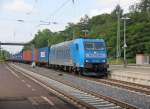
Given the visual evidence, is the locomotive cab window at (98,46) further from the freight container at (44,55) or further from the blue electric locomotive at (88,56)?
the freight container at (44,55)

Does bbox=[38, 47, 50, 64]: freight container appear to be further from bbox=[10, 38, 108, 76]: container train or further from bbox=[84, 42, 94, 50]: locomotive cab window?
bbox=[84, 42, 94, 50]: locomotive cab window

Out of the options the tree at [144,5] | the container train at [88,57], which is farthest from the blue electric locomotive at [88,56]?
the tree at [144,5]

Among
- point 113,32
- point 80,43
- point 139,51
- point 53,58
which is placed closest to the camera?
point 80,43

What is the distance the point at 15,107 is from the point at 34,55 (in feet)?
224

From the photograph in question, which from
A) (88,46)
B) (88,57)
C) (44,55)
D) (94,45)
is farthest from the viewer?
(44,55)

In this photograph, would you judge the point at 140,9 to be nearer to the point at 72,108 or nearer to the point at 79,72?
the point at 79,72

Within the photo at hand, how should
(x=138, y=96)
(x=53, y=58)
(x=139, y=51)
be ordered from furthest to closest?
(x=139, y=51), (x=53, y=58), (x=138, y=96)

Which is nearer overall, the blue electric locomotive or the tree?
the blue electric locomotive

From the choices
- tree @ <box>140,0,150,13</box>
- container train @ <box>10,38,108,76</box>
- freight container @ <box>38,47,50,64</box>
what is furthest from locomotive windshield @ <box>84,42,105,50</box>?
tree @ <box>140,0,150,13</box>

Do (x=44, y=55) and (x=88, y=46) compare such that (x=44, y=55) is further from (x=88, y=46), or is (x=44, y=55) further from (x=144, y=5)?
(x=144, y=5)

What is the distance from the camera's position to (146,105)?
1805 centimetres

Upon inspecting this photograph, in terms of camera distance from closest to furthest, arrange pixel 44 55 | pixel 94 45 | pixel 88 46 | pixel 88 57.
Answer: pixel 88 57, pixel 88 46, pixel 94 45, pixel 44 55

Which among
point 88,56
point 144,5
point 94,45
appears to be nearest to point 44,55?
point 94,45

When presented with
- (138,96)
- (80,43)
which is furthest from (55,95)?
(80,43)
